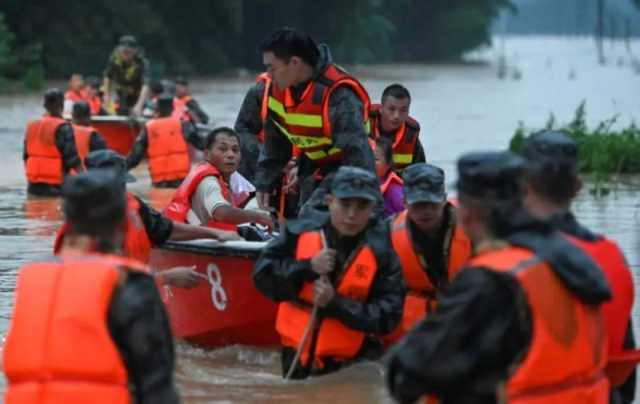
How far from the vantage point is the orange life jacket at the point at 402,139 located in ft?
40.4

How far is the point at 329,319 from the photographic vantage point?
8984mm

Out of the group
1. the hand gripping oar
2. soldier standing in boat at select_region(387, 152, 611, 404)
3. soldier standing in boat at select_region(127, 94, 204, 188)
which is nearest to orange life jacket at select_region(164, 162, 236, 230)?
the hand gripping oar

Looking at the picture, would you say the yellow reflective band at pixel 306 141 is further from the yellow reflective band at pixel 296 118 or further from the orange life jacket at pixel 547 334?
the orange life jacket at pixel 547 334

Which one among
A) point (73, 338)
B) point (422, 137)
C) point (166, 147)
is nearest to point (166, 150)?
point (166, 147)

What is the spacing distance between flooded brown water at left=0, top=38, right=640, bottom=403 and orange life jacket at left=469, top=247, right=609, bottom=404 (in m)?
3.86

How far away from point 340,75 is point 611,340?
3.81 metres

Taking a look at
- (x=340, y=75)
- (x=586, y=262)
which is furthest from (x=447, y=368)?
(x=340, y=75)

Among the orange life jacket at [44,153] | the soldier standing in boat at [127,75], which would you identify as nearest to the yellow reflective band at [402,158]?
the orange life jacket at [44,153]

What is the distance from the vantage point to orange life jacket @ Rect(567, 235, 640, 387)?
6477mm

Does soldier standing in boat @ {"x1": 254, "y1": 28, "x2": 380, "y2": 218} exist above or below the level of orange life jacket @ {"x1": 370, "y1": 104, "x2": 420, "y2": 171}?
above

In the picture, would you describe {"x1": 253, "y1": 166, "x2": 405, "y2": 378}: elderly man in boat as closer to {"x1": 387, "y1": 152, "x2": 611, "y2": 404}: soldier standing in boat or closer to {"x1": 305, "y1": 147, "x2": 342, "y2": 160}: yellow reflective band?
{"x1": 305, "y1": 147, "x2": 342, "y2": 160}: yellow reflective band

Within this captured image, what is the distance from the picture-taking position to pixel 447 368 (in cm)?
557

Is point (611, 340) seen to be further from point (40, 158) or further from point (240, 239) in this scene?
point (40, 158)

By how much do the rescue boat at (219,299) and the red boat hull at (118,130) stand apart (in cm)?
1474
